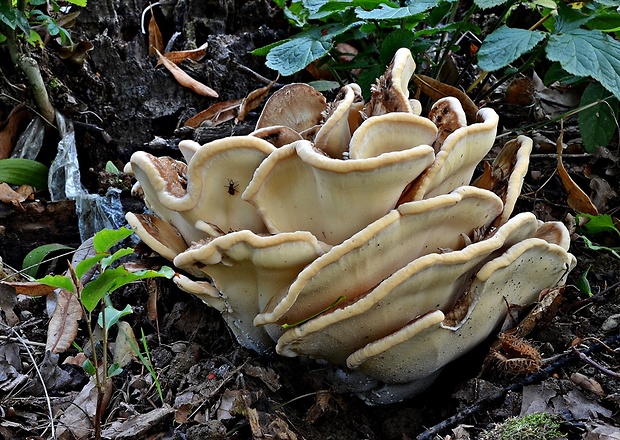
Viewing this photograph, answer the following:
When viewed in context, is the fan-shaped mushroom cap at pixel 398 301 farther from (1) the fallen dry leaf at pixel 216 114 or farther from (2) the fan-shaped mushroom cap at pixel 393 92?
(1) the fallen dry leaf at pixel 216 114

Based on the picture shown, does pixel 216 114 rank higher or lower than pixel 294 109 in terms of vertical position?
→ lower

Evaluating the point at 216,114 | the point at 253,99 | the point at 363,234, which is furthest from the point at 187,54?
the point at 363,234

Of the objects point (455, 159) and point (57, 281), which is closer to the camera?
point (57, 281)

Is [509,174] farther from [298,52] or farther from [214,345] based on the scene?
[214,345]

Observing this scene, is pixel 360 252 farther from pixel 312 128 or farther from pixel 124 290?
pixel 124 290

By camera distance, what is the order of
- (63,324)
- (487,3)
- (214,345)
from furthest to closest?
1. (63,324)
2. (214,345)
3. (487,3)

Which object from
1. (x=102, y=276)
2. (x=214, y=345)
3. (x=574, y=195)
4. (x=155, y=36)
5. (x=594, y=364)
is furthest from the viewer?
(x=155, y=36)

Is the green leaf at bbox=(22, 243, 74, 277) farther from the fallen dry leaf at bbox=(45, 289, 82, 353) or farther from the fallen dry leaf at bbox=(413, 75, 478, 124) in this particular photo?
the fallen dry leaf at bbox=(413, 75, 478, 124)

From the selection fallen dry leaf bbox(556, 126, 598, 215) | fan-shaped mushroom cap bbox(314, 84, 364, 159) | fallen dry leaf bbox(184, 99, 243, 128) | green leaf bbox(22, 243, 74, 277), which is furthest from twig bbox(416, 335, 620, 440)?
fallen dry leaf bbox(184, 99, 243, 128)
